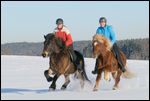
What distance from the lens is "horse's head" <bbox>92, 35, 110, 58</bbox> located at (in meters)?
13.1

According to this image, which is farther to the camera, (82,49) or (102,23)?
(82,49)

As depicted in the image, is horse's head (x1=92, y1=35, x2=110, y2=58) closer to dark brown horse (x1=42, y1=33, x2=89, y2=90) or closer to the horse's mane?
the horse's mane

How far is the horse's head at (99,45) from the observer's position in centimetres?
1308

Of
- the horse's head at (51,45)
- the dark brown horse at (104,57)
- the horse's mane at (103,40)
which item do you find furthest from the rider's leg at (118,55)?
the horse's head at (51,45)

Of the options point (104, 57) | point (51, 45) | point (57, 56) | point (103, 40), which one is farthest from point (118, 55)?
point (51, 45)

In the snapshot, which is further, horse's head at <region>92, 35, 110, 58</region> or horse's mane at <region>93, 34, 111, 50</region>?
horse's mane at <region>93, 34, 111, 50</region>

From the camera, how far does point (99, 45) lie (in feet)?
43.2

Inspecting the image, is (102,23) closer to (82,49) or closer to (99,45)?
(99,45)

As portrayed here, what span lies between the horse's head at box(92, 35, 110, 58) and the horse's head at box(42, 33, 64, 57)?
1220 mm

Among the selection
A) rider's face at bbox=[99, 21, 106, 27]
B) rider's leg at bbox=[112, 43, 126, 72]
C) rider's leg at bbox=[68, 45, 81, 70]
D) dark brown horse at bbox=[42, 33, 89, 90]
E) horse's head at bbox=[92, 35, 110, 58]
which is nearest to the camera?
horse's head at bbox=[92, 35, 110, 58]

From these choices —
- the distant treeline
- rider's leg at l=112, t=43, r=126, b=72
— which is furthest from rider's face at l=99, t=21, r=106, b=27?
the distant treeline

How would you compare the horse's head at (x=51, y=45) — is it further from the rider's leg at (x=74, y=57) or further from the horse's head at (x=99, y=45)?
the horse's head at (x=99, y=45)

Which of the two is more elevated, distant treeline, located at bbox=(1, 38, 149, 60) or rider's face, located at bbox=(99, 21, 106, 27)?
rider's face, located at bbox=(99, 21, 106, 27)

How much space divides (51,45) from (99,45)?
1.42 metres
